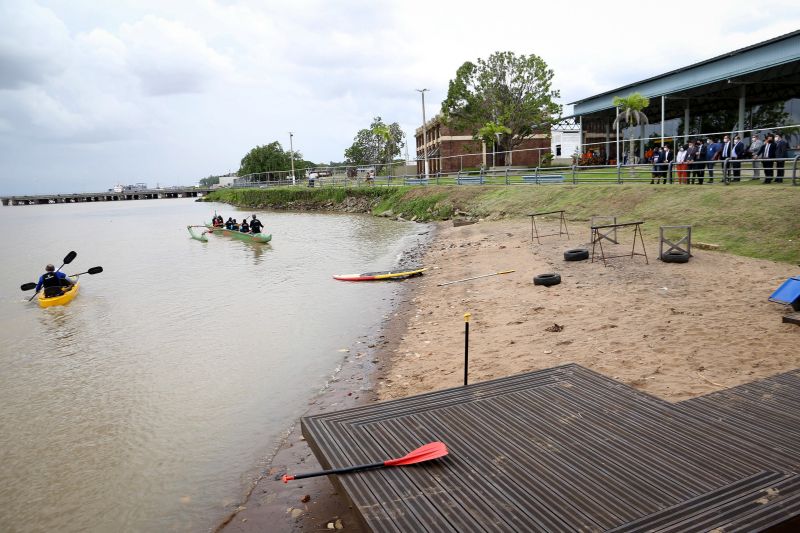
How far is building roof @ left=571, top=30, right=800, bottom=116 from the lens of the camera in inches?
924

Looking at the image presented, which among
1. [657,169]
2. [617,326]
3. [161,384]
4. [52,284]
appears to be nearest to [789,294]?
[617,326]

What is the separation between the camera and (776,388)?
5.70 metres

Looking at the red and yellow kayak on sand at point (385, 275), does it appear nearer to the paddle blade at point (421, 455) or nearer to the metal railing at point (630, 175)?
the metal railing at point (630, 175)

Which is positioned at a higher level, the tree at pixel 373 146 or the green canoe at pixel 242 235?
the tree at pixel 373 146

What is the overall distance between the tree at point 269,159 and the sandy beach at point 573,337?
93.8 metres

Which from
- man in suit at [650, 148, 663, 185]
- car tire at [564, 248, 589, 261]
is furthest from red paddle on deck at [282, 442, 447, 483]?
man in suit at [650, 148, 663, 185]

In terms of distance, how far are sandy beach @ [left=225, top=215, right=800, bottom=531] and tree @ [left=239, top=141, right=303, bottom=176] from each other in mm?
93843

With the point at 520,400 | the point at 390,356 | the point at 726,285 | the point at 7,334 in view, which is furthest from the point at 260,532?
the point at 7,334

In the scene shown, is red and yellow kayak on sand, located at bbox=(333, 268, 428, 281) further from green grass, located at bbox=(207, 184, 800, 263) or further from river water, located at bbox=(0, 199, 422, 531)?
green grass, located at bbox=(207, 184, 800, 263)

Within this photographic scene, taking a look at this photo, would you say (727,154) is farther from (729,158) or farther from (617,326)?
(617,326)

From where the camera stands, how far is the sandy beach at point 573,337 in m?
6.48

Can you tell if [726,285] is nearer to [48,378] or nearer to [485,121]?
[48,378]

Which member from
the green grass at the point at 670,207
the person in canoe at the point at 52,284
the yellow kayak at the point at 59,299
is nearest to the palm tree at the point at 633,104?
the green grass at the point at 670,207

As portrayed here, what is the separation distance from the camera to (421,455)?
4473mm
